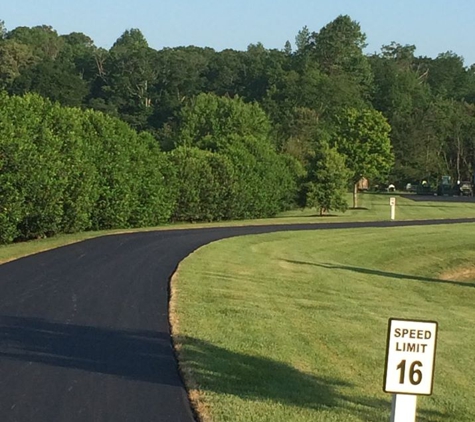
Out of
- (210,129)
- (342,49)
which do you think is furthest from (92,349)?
(342,49)

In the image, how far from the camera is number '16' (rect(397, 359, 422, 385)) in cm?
634

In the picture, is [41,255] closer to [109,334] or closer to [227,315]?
[227,315]

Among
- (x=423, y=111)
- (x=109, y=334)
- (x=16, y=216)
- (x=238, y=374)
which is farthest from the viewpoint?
(x=423, y=111)

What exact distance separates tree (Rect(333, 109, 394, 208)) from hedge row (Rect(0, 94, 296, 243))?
17.2 metres

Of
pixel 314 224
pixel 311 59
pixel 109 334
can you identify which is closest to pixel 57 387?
pixel 109 334

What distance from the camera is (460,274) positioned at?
3431cm

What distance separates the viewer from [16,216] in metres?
28.8

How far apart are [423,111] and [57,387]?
10768cm

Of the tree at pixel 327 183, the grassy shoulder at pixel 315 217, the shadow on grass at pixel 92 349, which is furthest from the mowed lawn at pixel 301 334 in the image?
the tree at pixel 327 183

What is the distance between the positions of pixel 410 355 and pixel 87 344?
611 centimetres

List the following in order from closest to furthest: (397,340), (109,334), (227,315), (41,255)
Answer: (397,340) → (109,334) → (227,315) → (41,255)

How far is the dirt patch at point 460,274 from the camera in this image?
109ft

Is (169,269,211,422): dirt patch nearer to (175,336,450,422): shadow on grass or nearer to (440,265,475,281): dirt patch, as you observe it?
(175,336,450,422): shadow on grass

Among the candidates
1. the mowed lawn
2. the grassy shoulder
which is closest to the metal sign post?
the mowed lawn
